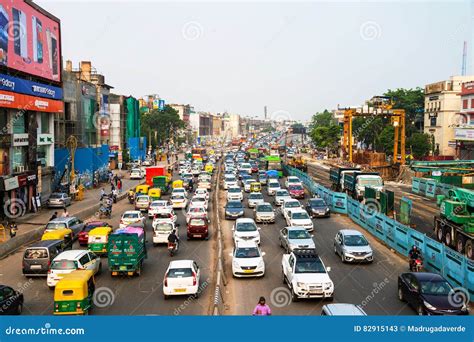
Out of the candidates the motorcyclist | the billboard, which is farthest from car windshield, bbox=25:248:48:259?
the billboard

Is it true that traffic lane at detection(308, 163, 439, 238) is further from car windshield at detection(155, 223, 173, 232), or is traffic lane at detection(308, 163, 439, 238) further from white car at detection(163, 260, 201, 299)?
white car at detection(163, 260, 201, 299)

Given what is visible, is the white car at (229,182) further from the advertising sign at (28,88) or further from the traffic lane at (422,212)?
the advertising sign at (28,88)

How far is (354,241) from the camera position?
25.8 m

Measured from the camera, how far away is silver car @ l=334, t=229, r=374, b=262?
25.0 m

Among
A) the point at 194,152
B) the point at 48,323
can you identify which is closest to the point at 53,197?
the point at 48,323

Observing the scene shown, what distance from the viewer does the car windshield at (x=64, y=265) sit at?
20984 mm

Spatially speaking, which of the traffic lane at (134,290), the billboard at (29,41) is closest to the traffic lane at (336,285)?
the traffic lane at (134,290)

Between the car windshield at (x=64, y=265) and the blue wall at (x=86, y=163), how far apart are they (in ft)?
117

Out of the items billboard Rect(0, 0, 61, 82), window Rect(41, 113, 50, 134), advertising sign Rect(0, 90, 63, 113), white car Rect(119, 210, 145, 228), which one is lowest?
white car Rect(119, 210, 145, 228)

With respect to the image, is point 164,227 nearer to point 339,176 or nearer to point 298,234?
point 298,234

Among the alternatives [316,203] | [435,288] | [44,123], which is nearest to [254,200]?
[316,203]

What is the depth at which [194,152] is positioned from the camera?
112938mm

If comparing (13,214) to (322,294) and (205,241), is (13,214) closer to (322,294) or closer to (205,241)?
(205,241)

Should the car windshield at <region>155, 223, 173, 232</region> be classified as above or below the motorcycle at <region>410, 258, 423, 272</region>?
above
